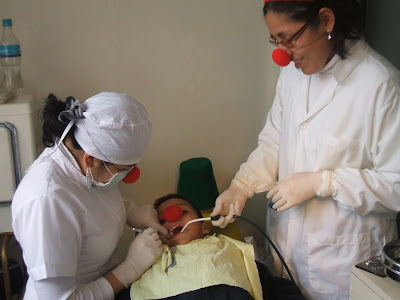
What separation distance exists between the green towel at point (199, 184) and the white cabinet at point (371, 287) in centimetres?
92

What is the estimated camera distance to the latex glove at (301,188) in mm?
1410

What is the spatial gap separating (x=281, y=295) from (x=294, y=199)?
37cm

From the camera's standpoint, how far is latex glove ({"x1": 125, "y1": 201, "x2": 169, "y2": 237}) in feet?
5.59

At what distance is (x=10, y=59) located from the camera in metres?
1.77

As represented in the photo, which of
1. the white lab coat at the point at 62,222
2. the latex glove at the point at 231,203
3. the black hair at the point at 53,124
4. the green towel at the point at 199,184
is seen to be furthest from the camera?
the green towel at the point at 199,184

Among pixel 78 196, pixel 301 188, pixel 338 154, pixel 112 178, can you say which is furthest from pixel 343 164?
pixel 78 196

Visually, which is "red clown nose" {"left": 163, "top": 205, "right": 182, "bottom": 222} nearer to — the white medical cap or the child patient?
the child patient

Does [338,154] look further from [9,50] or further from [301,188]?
[9,50]

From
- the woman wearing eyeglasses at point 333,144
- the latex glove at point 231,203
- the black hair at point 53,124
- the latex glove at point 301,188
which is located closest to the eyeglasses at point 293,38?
the woman wearing eyeglasses at point 333,144

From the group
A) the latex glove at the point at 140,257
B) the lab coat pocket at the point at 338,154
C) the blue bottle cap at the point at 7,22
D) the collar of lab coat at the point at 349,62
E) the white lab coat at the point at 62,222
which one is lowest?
the latex glove at the point at 140,257

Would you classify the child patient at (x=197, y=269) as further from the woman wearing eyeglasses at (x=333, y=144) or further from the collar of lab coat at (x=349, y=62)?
the collar of lab coat at (x=349, y=62)

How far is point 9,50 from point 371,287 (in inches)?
63.6

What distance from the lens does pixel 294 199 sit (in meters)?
1.47

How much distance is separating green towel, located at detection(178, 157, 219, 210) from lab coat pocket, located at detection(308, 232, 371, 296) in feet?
2.38
